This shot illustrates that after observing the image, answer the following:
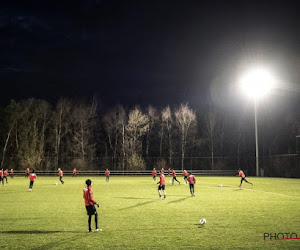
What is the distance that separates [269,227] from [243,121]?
6421cm

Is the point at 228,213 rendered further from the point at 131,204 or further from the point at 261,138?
the point at 261,138

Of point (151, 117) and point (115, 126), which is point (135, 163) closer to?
point (115, 126)

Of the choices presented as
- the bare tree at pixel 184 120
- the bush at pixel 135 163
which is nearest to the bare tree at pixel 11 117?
the bush at pixel 135 163

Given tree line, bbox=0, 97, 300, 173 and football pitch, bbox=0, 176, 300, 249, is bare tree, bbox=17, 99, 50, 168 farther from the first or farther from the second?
football pitch, bbox=0, 176, 300, 249

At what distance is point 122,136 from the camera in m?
70.6

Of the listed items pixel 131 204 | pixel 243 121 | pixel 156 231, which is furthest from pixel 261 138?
pixel 156 231

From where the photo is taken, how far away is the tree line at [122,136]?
6600 cm

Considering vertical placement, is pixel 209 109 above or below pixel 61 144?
above

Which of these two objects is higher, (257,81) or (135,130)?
(257,81)

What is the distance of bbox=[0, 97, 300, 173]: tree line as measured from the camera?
66000 millimetres

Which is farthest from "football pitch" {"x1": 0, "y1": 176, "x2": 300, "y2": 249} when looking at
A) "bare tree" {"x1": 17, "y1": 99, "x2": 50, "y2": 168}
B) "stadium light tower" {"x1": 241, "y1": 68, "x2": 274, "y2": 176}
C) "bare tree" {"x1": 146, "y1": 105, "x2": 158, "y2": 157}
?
"bare tree" {"x1": 146, "y1": 105, "x2": 158, "y2": 157}

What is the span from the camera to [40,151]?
66.2 meters

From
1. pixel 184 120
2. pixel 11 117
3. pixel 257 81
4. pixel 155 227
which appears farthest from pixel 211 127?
pixel 155 227

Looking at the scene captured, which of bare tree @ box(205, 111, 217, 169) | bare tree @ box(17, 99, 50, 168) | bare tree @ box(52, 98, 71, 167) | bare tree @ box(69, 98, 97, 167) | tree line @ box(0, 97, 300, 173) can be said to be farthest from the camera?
bare tree @ box(205, 111, 217, 169)
